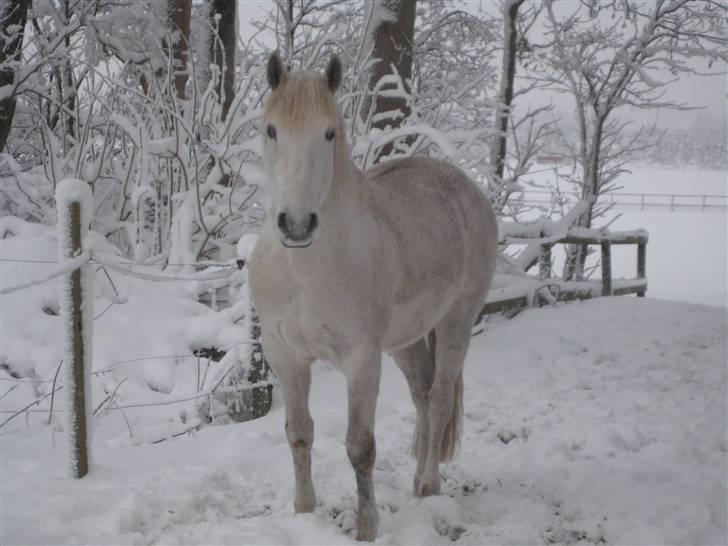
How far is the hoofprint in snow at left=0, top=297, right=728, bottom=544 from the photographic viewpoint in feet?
8.34

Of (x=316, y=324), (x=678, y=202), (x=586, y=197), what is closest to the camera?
(x=316, y=324)

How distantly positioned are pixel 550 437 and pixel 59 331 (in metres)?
3.34

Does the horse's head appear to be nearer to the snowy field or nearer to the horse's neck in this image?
the horse's neck

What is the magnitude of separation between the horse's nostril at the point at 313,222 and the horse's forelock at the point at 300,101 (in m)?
0.30

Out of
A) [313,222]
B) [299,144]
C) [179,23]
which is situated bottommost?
[313,222]

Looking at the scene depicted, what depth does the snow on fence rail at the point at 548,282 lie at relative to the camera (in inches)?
274

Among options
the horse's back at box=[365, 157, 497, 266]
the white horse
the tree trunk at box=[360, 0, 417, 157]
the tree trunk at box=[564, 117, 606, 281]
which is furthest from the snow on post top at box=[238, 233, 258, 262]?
the tree trunk at box=[564, 117, 606, 281]

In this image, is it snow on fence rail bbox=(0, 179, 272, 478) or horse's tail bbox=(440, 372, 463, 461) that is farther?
horse's tail bbox=(440, 372, 463, 461)

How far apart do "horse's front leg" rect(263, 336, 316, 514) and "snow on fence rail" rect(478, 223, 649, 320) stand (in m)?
4.07

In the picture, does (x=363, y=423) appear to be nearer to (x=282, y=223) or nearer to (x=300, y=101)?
(x=282, y=223)

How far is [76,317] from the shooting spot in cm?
281

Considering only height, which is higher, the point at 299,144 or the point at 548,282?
the point at 299,144

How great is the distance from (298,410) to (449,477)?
3.56ft

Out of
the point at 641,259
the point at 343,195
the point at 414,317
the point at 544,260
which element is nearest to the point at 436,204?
the point at 414,317
